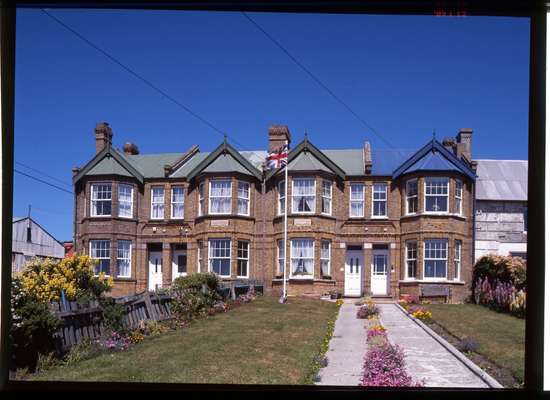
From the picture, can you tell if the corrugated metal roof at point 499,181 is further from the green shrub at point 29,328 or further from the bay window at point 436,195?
the green shrub at point 29,328

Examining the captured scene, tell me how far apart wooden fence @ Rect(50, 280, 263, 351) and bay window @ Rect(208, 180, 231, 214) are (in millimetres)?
1783

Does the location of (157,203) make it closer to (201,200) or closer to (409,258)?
(201,200)

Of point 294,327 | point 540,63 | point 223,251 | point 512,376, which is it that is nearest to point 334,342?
point 294,327

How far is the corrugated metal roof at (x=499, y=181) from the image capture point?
14047 mm

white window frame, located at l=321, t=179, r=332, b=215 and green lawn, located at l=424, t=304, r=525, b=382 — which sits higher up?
white window frame, located at l=321, t=179, r=332, b=215

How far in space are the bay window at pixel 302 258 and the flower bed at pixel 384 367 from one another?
11.3ft

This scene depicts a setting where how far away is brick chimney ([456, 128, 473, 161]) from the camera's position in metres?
12.5

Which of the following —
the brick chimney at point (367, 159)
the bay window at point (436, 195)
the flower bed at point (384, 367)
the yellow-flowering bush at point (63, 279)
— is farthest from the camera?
the bay window at point (436, 195)

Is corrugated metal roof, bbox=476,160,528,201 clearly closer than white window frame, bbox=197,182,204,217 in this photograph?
No

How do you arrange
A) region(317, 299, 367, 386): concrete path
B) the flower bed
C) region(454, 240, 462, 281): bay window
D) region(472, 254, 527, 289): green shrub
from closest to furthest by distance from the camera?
1. the flower bed
2. region(317, 299, 367, 386): concrete path
3. region(472, 254, 527, 289): green shrub
4. region(454, 240, 462, 281): bay window

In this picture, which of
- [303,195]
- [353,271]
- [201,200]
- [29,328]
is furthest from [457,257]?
[29,328]

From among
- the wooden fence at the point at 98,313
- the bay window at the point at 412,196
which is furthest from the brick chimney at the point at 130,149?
the bay window at the point at 412,196

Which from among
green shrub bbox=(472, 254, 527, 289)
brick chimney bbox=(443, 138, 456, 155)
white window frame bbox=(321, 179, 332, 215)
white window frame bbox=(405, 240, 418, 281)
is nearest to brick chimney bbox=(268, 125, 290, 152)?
white window frame bbox=(321, 179, 332, 215)

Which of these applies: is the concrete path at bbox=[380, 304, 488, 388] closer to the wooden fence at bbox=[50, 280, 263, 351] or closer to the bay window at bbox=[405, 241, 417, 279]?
the bay window at bbox=[405, 241, 417, 279]
